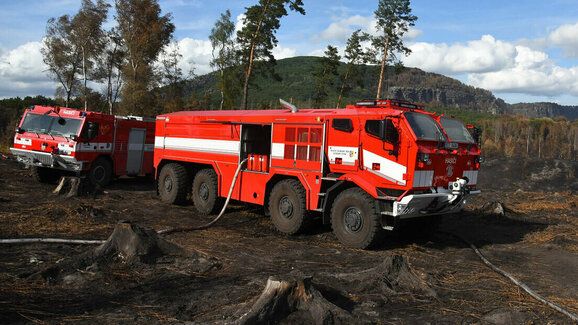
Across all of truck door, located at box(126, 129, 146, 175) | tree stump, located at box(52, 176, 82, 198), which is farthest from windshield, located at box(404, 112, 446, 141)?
truck door, located at box(126, 129, 146, 175)

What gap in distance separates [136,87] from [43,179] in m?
22.0

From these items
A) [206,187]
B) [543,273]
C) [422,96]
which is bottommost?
[543,273]

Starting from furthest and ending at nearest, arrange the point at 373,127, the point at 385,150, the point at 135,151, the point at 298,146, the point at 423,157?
the point at 135,151 → the point at 298,146 → the point at 373,127 → the point at 385,150 → the point at 423,157

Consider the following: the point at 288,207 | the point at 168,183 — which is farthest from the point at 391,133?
the point at 168,183

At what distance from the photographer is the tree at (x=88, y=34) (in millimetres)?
37344

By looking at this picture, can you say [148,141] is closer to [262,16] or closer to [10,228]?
[10,228]

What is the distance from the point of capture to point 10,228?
8.61 metres

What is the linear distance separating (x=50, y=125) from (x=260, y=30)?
21208 mm

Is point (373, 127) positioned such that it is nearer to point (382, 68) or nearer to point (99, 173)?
point (99, 173)

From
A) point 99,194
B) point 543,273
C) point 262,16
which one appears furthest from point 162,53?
point 543,273

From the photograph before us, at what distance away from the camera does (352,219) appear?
29.7 ft

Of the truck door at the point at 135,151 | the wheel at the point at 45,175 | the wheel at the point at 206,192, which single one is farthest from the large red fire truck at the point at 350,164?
the wheel at the point at 45,175

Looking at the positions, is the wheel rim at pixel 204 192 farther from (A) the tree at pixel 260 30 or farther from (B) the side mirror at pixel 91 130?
(A) the tree at pixel 260 30

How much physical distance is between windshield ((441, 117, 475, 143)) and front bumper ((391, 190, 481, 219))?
1028 millimetres
